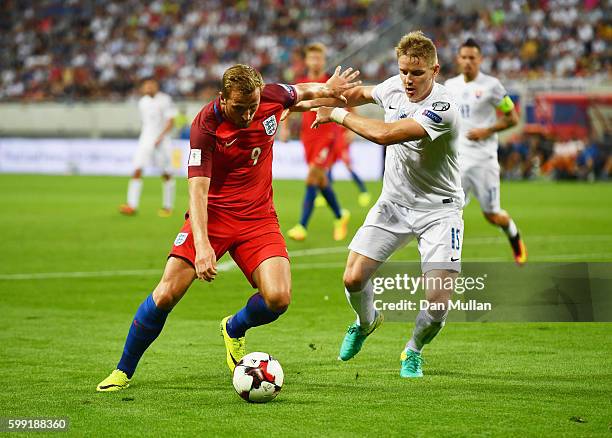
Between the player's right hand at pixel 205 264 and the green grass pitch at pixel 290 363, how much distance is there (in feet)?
2.60

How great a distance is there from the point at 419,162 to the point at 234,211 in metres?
1.36

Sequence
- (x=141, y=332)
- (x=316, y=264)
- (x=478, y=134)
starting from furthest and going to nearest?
(x=316, y=264) → (x=478, y=134) → (x=141, y=332)

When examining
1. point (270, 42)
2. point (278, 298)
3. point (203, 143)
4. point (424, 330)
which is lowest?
point (424, 330)

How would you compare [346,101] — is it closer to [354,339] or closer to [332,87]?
[332,87]

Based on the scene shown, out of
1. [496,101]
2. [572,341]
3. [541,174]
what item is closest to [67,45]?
[541,174]

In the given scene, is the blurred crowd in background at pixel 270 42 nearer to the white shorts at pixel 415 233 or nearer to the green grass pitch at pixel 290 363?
the green grass pitch at pixel 290 363

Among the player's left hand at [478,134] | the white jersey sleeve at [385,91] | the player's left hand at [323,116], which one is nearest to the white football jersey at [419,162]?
the white jersey sleeve at [385,91]

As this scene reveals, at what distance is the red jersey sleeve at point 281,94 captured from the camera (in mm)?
7043

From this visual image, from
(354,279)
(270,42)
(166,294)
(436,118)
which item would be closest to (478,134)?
(354,279)

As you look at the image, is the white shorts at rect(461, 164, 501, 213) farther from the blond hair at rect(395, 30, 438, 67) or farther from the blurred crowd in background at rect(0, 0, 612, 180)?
the blurred crowd in background at rect(0, 0, 612, 180)

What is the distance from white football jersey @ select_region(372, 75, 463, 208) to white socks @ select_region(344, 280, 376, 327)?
71cm

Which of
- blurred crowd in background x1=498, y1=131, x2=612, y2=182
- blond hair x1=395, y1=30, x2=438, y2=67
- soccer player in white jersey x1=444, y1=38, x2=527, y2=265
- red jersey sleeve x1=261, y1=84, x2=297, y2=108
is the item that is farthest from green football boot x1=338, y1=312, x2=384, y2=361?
blurred crowd in background x1=498, y1=131, x2=612, y2=182

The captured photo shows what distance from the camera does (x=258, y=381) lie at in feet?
20.8

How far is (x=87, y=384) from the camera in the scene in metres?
6.88
